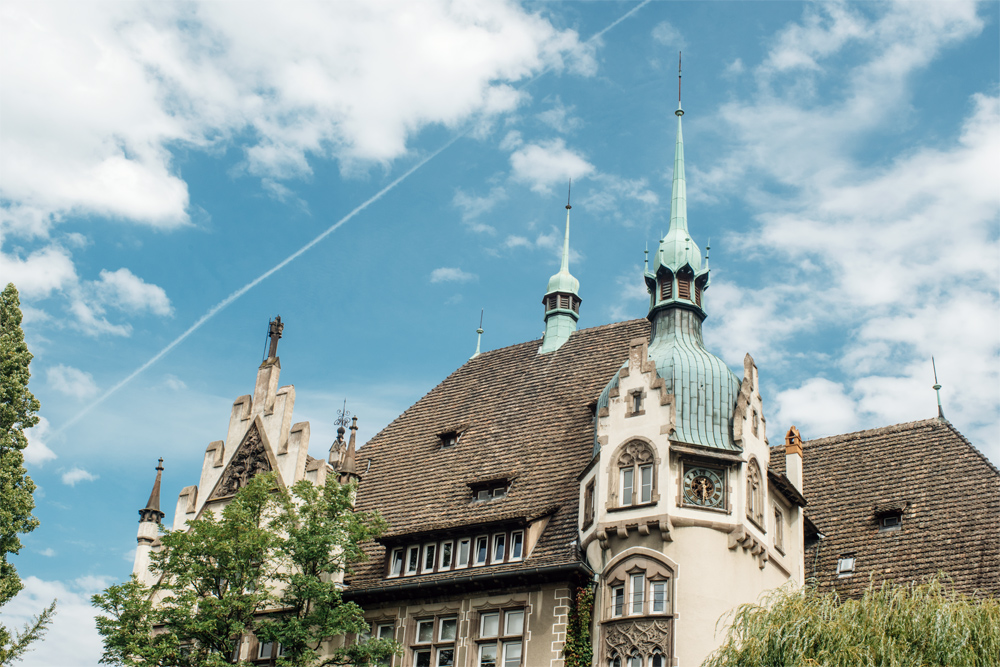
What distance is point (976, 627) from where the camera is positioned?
22266mm

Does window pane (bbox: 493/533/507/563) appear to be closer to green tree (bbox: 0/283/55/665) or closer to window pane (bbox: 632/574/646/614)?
window pane (bbox: 632/574/646/614)

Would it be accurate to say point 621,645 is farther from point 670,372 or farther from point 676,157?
point 676,157

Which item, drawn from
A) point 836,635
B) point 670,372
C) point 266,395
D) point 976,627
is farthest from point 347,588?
point 976,627

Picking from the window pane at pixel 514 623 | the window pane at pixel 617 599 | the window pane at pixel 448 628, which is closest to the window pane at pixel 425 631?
the window pane at pixel 448 628

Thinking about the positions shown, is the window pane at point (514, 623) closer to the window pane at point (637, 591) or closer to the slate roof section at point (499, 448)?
the slate roof section at point (499, 448)

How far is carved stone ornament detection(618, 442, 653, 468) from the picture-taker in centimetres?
3092

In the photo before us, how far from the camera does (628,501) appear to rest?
3066 centimetres

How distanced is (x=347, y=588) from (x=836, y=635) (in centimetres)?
1478

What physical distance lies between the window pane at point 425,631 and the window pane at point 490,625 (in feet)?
4.98

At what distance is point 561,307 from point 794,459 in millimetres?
11234

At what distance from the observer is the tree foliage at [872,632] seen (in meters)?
22.0

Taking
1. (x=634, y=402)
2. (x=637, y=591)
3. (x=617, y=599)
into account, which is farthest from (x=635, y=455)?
(x=617, y=599)

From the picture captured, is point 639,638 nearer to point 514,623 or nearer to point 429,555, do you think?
point 514,623

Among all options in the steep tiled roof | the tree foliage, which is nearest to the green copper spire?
the steep tiled roof
